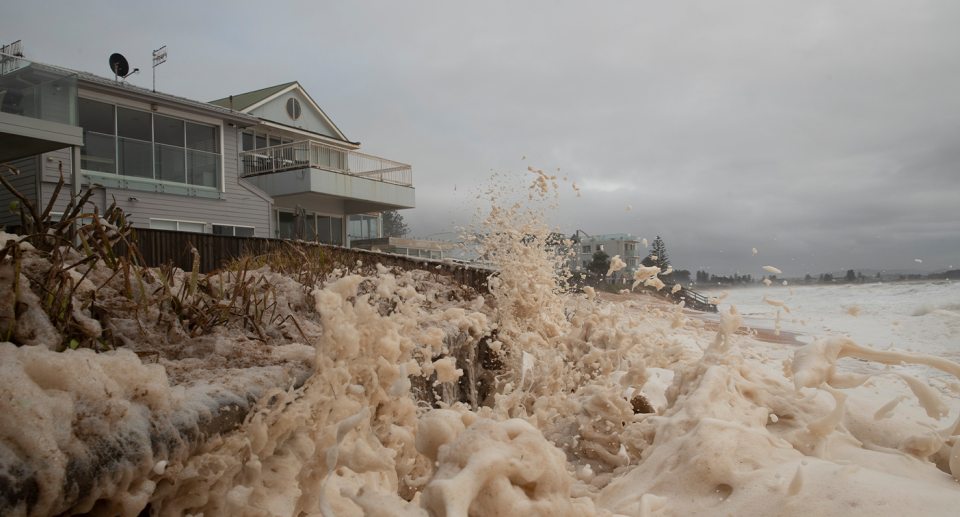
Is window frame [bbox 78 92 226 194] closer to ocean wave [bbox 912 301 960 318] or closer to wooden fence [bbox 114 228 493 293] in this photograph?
wooden fence [bbox 114 228 493 293]

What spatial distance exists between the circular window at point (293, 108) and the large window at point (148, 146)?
5.41 m

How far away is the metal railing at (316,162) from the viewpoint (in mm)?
16953

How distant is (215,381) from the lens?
2.00 metres

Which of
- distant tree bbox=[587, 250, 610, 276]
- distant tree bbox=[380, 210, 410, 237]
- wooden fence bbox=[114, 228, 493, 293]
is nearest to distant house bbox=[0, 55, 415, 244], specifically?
wooden fence bbox=[114, 228, 493, 293]

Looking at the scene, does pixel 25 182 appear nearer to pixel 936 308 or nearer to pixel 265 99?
pixel 265 99

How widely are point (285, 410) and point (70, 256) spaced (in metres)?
1.41

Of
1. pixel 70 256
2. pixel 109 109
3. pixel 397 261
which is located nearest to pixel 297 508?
pixel 70 256

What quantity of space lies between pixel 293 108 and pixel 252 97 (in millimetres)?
Answer: 1428

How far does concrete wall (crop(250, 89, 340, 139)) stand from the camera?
18.5m

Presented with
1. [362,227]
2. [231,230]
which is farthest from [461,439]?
[362,227]

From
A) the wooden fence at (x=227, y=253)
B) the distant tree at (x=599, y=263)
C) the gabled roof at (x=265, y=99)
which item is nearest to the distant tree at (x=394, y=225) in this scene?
the distant tree at (x=599, y=263)

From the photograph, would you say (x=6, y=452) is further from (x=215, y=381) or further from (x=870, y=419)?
(x=870, y=419)

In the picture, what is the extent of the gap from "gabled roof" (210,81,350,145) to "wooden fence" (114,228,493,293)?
11.3 metres

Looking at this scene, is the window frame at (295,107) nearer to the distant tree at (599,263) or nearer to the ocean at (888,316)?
the ocean at (888,316)
